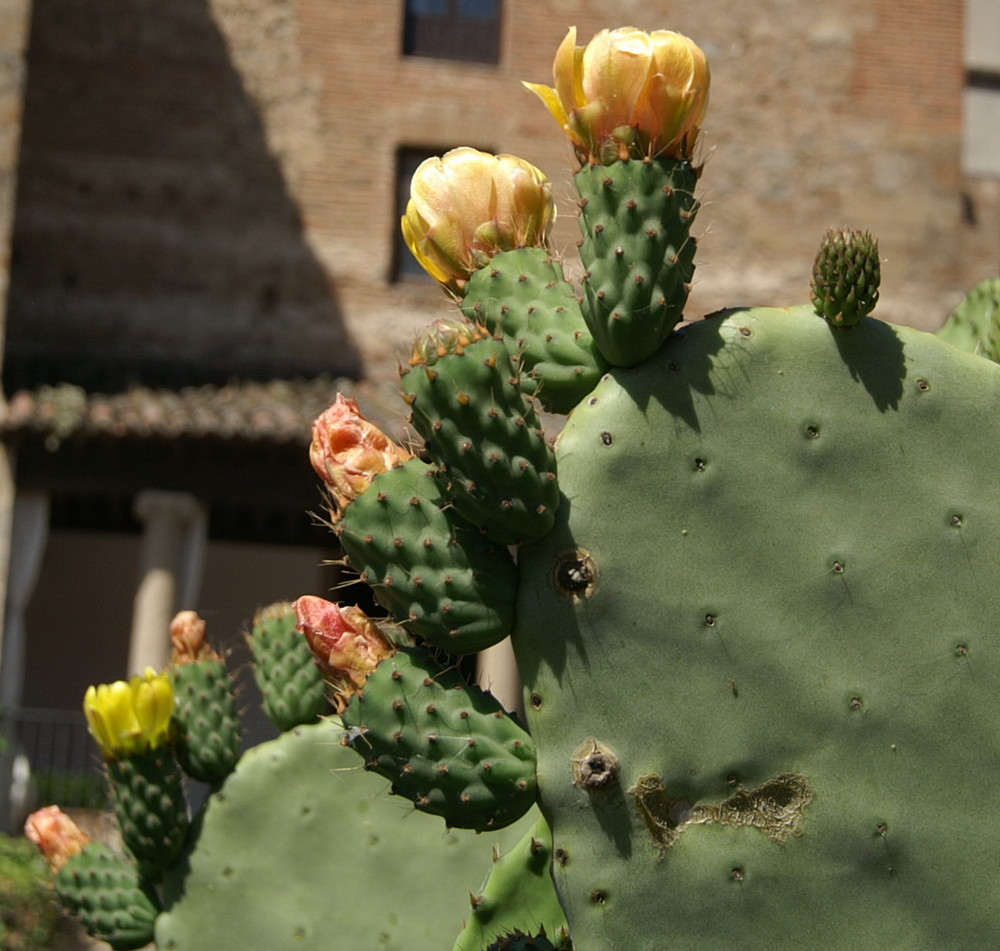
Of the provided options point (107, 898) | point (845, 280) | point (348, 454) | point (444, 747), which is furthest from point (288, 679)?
point (845, 280)

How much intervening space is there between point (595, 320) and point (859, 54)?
1331 centimetres

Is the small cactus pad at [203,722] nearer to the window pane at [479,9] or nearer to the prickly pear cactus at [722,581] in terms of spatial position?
the prickly pear cactus at [722,581]

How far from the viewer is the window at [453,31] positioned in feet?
49.2

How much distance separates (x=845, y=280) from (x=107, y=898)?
246 cm

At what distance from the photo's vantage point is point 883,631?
2773 millimetres

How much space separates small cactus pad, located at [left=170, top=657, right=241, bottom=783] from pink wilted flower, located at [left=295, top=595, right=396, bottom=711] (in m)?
1.28

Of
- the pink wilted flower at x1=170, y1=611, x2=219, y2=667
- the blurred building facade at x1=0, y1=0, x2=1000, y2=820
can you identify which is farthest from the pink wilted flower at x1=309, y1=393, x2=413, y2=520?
the blurred building facade at x1=0, y1=0, x2=1000, y2=820

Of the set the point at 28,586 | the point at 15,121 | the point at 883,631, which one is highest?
the point at 883,631

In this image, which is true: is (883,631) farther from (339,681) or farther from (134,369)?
(134,369)

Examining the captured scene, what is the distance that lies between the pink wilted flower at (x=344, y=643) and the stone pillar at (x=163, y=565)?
925 centimetres

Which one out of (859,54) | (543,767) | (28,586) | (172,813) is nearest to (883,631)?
(543,767)

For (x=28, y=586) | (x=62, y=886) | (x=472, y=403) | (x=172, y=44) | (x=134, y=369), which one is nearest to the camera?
(x=472, y=403)

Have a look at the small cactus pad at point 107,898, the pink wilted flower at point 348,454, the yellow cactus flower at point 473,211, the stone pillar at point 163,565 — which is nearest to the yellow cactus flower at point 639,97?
the yellow cactus flower at point 473,211

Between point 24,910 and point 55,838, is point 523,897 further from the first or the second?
point 24,910
